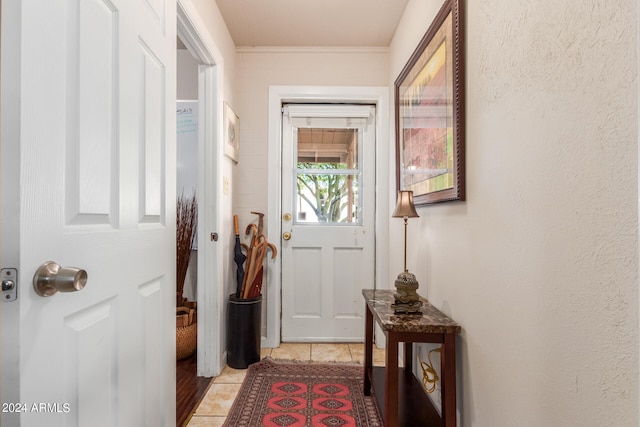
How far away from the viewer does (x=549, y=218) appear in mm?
884

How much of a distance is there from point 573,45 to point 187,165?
8.40 ft

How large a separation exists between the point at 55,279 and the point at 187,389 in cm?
170

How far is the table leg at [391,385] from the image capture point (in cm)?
135

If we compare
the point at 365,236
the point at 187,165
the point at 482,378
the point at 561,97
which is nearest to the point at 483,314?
the point at 482,378

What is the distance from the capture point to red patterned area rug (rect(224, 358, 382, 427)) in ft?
5.76

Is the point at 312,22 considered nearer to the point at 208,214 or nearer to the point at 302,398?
the point at 208,214

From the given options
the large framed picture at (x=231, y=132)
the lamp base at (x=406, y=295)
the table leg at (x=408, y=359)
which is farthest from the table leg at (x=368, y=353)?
the large framed picture at (x=231, y=132)

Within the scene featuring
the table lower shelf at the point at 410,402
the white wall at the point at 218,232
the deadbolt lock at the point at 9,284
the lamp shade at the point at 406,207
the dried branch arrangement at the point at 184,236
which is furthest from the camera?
the dried branch arrangement at the point at 184,236

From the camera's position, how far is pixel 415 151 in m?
1.98

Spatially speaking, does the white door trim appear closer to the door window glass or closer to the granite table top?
the door window glass

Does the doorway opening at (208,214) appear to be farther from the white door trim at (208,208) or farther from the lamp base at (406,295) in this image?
the lamp base at (406,295)

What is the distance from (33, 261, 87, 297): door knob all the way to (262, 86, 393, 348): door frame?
6.68 feet

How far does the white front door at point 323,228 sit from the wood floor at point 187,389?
79 cm

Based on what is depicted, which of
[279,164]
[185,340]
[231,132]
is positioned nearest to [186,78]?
[231,132]
